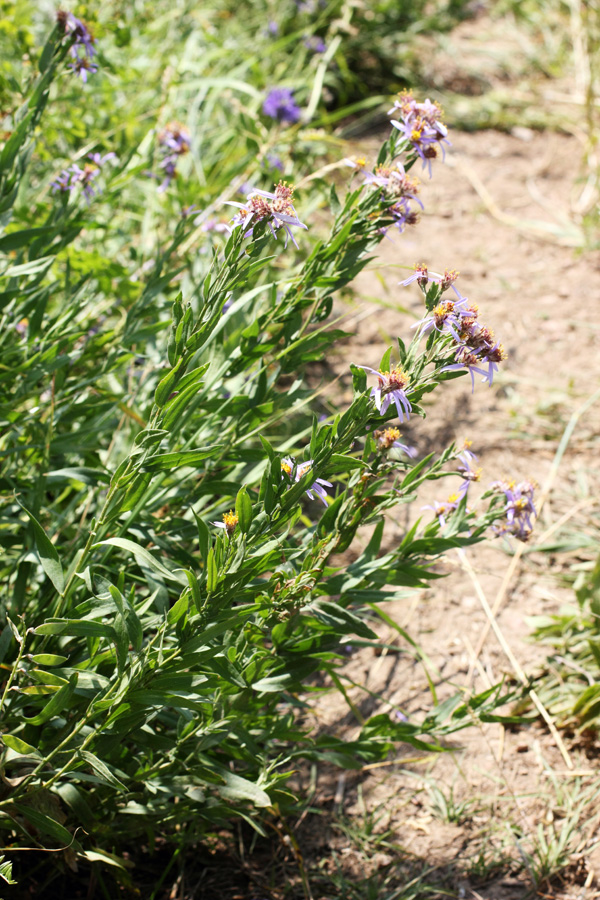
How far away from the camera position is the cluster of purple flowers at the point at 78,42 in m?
1.66

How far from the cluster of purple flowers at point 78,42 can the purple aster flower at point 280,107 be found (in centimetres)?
116

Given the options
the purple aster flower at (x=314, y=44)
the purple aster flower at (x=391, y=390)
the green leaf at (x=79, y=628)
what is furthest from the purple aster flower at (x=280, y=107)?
the green leaf at (x=79, y=628)

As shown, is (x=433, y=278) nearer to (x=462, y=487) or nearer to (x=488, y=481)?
(x=462, y=487)

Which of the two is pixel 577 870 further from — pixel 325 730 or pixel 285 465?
pixel 285 465

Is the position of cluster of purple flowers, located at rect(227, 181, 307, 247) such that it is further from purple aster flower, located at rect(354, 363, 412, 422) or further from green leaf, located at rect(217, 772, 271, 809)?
green leaf, located at rect(217, 772, 271, 809)

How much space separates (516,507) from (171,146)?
1.45 meters

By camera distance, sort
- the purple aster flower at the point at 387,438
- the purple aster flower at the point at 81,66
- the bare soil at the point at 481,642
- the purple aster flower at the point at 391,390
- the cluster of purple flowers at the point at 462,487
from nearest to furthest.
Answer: the purple aster flower at the point at 391,390 → the purple aster flower at the point at 387,438 → the cluster of purple flowers at the point at 462,487 → the bare soil at the point at 481,642 → the purple aster flower at the point at 81,66

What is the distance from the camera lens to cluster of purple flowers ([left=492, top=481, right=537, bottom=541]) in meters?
1.38

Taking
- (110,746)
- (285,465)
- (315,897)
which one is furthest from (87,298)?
(315,897)

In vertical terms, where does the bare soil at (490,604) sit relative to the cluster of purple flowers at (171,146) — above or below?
below

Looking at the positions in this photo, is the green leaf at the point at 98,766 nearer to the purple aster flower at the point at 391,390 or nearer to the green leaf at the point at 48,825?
the green leaf at the point at 48,825

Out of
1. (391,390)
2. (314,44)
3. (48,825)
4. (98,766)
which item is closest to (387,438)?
(391,390)

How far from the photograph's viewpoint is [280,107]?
2.99m

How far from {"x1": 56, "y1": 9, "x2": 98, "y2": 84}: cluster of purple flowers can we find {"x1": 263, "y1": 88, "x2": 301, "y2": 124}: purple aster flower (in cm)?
116
